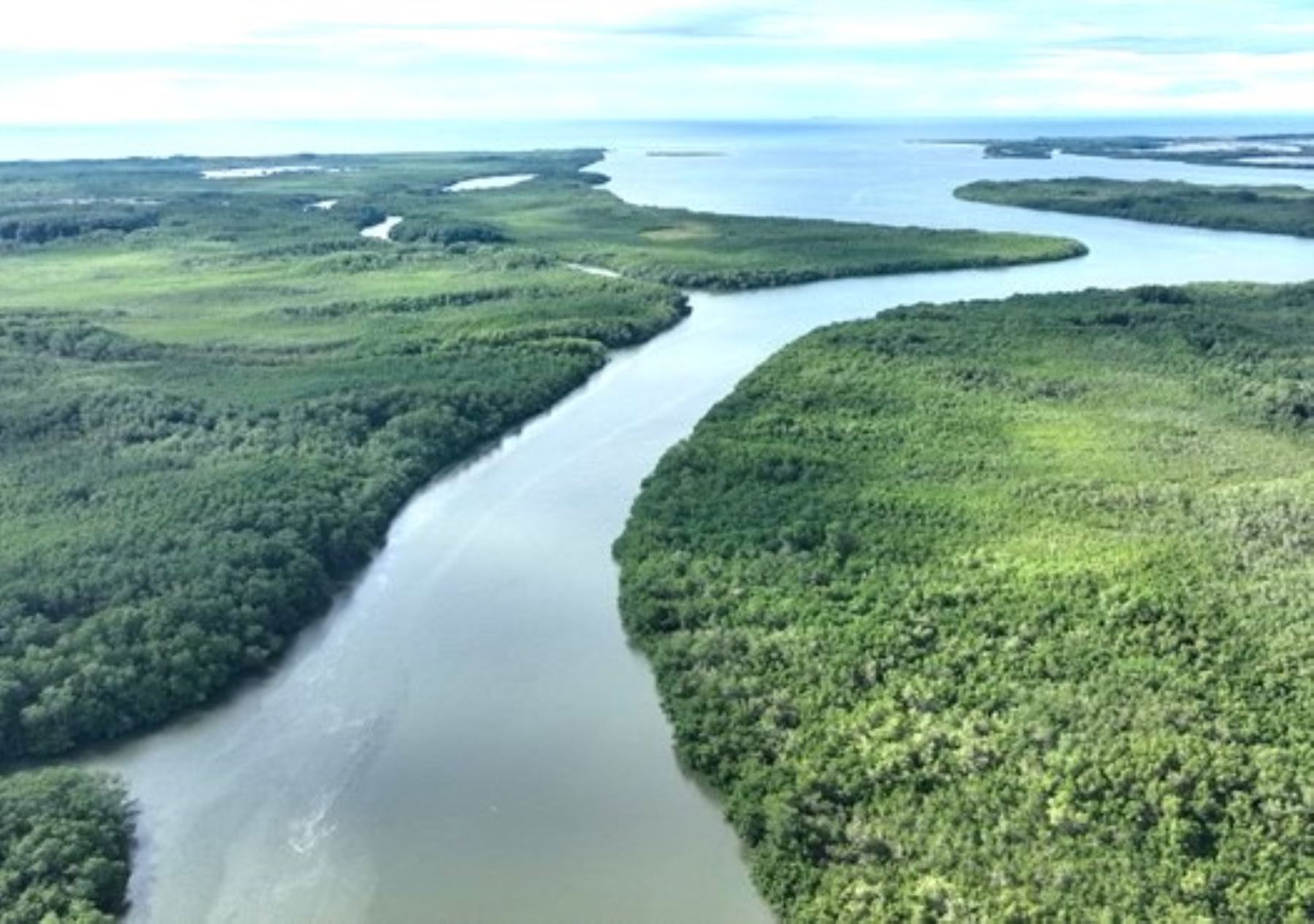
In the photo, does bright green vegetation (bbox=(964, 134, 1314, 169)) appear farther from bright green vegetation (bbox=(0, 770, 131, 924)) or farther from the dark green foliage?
bright green vegetation (bbox=(0, 770, 131, 924))

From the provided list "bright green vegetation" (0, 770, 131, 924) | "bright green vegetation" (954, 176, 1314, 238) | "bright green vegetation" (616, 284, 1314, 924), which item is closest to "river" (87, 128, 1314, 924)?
"bright green vegetation" (0, 770, 131, 924)

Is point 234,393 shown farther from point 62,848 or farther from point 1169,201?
point 1169,201

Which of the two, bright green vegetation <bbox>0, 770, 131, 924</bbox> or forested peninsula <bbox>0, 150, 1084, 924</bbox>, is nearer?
bright green vegetation <bbox>0, 770, 131, 924</bbox>

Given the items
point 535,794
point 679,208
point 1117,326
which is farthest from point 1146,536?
point 679,208

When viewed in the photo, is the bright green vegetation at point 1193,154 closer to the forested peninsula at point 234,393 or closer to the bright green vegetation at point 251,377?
the forested peninsula at point 234,393

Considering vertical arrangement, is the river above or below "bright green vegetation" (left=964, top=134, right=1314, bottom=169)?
below
